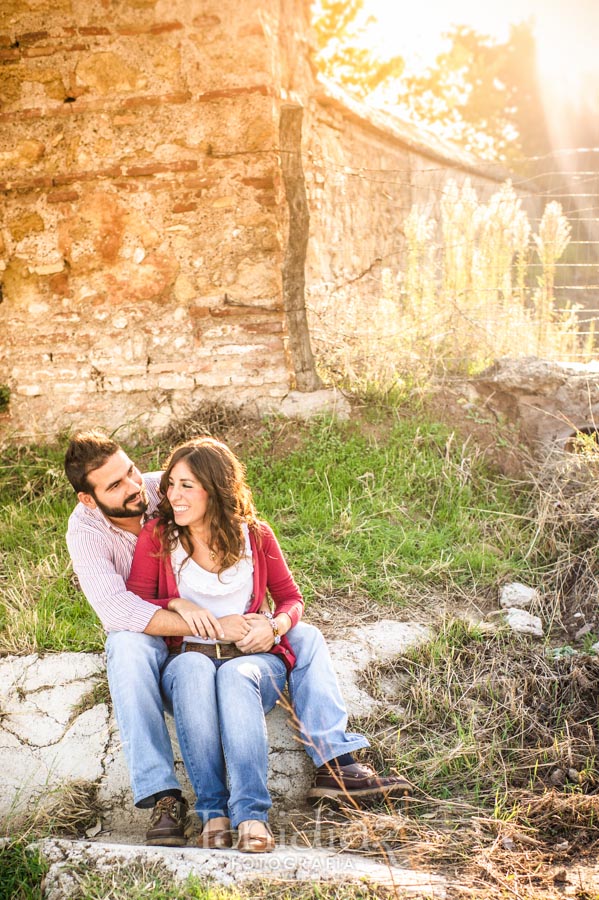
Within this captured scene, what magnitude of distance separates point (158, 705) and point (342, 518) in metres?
1.90

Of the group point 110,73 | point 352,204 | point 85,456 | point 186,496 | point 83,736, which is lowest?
point 83,736

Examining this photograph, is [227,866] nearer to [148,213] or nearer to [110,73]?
[148,213]

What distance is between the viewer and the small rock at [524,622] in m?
3.77

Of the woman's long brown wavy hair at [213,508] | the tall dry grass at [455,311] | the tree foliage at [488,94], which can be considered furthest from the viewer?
the tree foliage at [488,94]

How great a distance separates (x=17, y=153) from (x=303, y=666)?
4.05 m

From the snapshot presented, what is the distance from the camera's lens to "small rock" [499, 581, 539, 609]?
3.97 meters

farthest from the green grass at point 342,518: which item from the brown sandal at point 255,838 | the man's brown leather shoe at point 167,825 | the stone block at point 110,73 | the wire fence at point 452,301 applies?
the stone block at point 110,73

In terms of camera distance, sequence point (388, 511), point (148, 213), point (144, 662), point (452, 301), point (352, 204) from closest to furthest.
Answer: point (144, 662) → point (388, 511) → point (148, 213) → point (452, 301) → point (352, 204)

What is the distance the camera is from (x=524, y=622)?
3.81m

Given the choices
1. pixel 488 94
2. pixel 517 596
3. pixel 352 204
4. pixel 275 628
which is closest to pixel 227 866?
pixel 275 628

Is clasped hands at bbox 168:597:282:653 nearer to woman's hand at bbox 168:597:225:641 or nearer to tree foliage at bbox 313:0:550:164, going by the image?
woman's hand at bbox 168:597:225:641

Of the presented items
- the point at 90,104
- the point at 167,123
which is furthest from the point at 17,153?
the point at 167,123

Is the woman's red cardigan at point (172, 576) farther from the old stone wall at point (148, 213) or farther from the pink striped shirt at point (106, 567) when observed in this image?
the old stone wall at point (148, 213)

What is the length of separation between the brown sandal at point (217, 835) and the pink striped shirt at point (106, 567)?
2.31 ft
